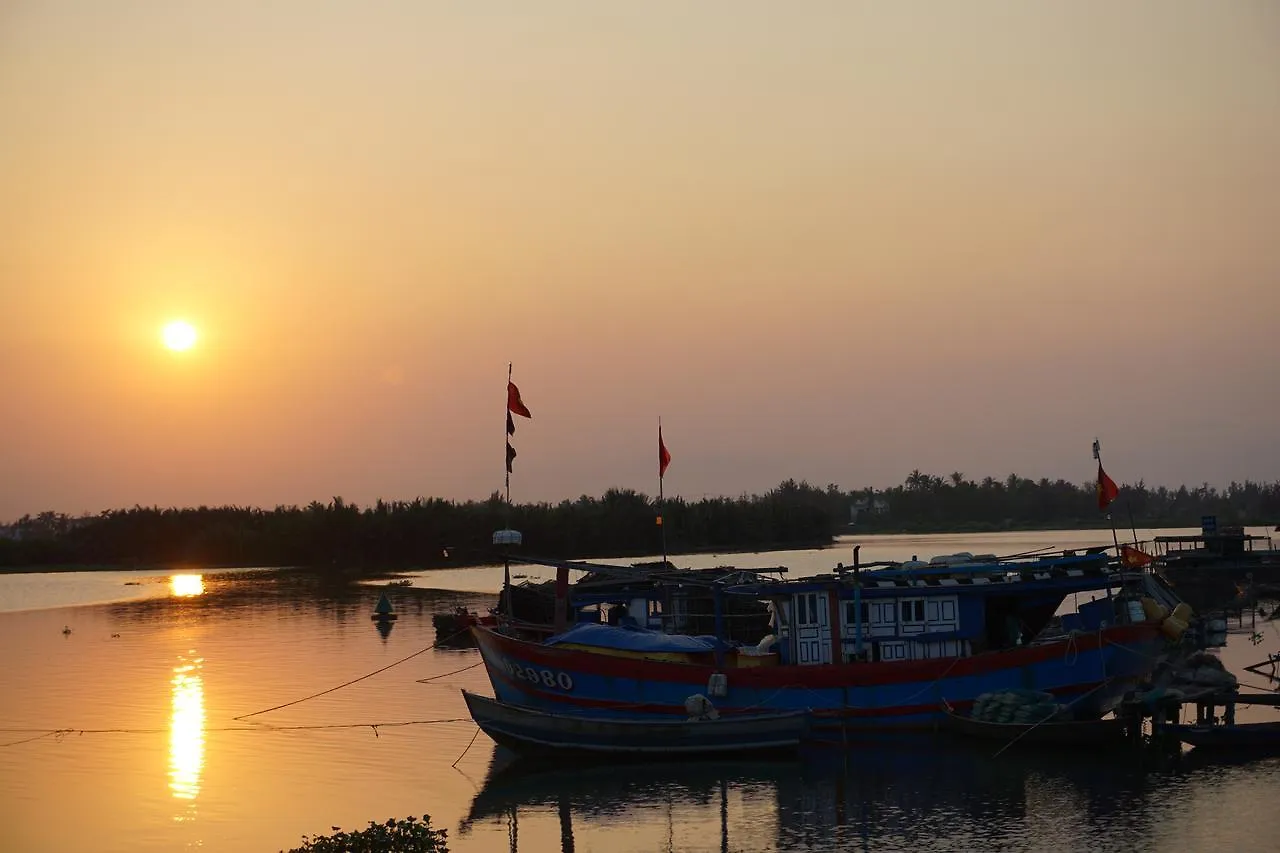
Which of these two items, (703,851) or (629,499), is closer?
(703,851)

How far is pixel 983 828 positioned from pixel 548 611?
25105 millimetres

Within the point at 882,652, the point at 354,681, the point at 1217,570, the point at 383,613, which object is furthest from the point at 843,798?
the point at 383,613

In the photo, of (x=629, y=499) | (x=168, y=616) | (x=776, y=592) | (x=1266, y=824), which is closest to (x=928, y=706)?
(x=776, y=592)

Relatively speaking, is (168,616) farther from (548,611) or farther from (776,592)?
(776,592)

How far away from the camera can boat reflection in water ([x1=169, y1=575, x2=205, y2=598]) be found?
3632 inches

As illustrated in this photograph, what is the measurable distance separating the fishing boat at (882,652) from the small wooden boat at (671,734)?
5.47 ft

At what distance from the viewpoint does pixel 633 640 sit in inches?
1284

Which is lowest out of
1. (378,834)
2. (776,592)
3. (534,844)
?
(534,844)

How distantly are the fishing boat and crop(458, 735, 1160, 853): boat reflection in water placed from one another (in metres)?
1.56

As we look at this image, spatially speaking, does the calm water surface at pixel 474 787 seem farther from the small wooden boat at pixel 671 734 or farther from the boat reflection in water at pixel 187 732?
the small wooden boat at pixel 671 734

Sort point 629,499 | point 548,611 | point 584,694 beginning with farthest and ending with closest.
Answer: point 629,499
point 548,611
point 584,694

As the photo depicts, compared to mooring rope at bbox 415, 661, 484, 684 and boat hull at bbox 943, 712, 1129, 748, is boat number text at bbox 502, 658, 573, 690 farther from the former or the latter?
mooring rope at bbox 415, 661, 484, 684

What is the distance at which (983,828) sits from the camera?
23797 mm

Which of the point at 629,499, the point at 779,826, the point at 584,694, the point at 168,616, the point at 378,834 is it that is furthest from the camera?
the point at 629,499
